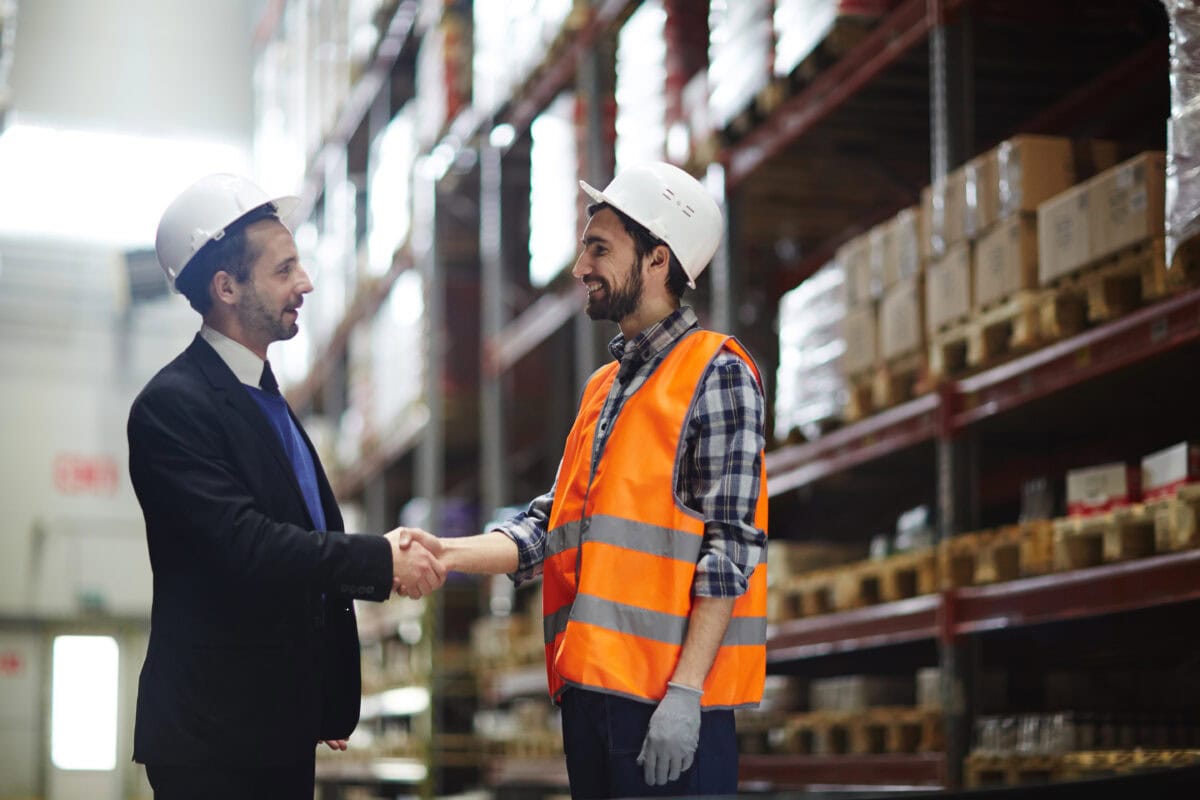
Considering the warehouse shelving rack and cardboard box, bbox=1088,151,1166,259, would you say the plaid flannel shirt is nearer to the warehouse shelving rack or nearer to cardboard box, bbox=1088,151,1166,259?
the warehouse shelving rack

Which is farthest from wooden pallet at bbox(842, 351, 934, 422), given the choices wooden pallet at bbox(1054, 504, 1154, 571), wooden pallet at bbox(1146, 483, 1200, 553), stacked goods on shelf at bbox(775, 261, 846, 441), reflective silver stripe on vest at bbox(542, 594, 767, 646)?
reflective silver stripe on vest at bbox(542, 594, 767, 646)

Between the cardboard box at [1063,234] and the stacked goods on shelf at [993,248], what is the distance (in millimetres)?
96

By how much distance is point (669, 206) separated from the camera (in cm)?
346

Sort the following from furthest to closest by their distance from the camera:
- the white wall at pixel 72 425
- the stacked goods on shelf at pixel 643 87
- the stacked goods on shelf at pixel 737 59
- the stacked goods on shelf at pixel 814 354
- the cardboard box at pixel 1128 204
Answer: the white wall at pixel 72 425 < the stacked goods on shelf at pixel 643 87 < the stacked goods on shelf at pixel 737 59 < the stacked goods on shelf at pixel 814 354 < the cardboard box at pixel 1128 204

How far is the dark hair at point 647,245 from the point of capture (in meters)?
3.47

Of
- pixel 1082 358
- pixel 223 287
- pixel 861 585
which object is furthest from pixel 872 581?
pixel 223 287

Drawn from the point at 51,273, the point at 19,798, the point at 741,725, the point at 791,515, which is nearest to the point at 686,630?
the point at 741,725

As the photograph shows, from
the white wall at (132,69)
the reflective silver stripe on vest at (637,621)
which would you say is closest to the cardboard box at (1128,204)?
the reflective silver stripe on vest at (637,621)

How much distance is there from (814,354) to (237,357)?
11.9ft

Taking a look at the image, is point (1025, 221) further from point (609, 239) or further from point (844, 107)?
point (609, 239)

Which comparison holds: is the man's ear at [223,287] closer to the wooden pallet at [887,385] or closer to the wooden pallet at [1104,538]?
the wooden pallet at [1104,538]

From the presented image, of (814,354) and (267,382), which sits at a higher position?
(814,354)

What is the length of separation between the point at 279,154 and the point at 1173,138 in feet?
52.4

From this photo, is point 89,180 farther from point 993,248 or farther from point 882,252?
point 993,248
